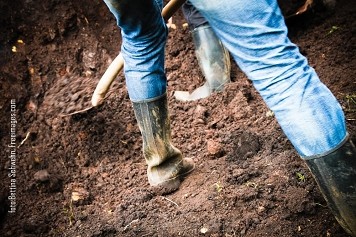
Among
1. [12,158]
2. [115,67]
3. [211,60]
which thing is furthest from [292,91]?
[12,158]

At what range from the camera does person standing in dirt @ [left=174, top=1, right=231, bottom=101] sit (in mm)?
2602

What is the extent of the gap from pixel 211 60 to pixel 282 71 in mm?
1464

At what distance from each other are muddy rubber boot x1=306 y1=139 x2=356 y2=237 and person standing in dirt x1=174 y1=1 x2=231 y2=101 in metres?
1.43

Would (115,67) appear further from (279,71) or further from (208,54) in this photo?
(279,71)

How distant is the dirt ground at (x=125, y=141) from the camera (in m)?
1.65

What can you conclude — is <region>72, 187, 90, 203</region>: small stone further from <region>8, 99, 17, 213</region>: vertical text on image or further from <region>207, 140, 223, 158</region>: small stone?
<region>207, 140, 223, 158</region>: small stone

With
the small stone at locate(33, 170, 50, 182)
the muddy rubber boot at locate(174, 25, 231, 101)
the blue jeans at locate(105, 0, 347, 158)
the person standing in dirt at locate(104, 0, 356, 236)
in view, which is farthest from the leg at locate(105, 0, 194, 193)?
the muddy rubber boot at locate(174, 25, 231, 101)

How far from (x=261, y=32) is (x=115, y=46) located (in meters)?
2.01

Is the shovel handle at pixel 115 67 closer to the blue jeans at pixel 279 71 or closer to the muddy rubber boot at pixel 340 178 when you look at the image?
the blue jeans at pixel 279 71

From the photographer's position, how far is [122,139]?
2.42 m

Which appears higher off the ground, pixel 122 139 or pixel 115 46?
pixel 115 46

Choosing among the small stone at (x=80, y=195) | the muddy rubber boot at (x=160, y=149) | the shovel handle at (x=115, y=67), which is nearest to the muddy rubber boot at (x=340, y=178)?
the muddy rubber boot at (x=160, y=149)

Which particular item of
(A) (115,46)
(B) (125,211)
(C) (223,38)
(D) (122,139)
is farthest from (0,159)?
(C) (223,38)

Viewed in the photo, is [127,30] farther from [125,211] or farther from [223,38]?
[125,211]
